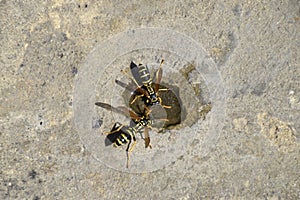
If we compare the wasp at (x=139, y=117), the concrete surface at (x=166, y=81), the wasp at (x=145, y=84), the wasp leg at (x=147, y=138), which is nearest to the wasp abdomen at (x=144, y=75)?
the wasp at (x=145, y=84)

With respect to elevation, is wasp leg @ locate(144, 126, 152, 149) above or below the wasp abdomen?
below

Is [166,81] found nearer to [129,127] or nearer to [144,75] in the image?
[144,75]

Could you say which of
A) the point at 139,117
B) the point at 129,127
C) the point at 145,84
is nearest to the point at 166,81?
the point at 145,84

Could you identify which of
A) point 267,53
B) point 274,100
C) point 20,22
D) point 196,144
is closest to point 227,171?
point 196,144

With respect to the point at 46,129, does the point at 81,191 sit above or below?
below

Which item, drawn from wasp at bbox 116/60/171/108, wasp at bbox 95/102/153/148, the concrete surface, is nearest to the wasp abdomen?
wasp at bbox 116/60/171/108

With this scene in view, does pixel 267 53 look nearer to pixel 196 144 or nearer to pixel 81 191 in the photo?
pixel 196 144

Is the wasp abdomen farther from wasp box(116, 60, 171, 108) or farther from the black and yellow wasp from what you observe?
the black and yellow wasp
